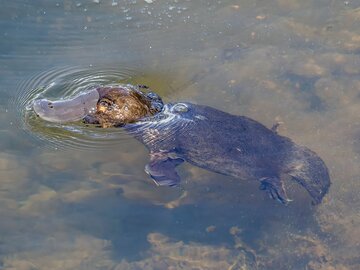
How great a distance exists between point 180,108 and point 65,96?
130 centimetres

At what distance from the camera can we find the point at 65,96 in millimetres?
6465

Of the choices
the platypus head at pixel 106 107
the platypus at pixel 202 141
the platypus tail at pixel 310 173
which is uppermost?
the platypus head at pixel 106 107

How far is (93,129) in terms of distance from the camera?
607cm

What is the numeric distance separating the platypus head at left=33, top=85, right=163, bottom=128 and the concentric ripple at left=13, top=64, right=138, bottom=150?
0.10m

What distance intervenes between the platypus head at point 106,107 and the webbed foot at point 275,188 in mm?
1336

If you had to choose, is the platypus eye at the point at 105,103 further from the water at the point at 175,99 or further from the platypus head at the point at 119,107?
the water at the point at 175,99

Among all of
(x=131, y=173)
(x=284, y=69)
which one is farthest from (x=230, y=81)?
(x=131, y=173)

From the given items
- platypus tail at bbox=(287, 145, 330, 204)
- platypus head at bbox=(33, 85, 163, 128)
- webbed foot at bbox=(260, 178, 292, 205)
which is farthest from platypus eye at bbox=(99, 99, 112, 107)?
platypus tail at bbox=(287, 145, 330, 204)

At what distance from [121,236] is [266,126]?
2000 mm

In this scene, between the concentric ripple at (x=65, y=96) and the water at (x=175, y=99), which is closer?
the water at (x=175, y=99)

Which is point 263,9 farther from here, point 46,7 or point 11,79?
point 11,79

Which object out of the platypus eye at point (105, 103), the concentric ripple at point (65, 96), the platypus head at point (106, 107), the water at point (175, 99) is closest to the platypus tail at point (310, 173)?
the water at point (175, 99)

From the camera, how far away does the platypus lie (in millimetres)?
→ 5602

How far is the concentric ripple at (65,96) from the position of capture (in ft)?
19.7
